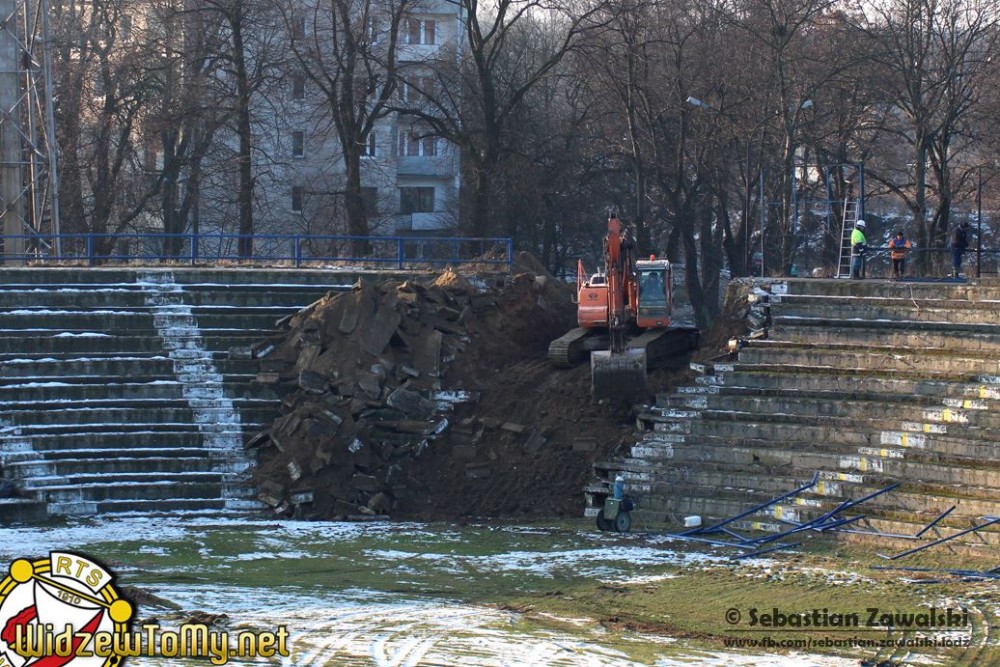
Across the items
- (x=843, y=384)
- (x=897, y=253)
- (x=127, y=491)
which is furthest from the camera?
(x=897, y=253)

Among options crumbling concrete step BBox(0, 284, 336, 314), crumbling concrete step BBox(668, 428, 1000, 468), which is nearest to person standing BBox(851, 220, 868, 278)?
crumbling concrete step BBox(668, 428, 1000, 468)

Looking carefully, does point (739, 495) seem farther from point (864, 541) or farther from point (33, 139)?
point (33, 139)

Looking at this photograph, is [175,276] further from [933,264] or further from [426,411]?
[933,264]

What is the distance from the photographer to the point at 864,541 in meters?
18.8

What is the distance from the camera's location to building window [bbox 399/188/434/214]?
2239 inches

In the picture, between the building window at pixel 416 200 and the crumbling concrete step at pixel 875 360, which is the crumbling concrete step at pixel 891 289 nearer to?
the crumbling concrete step at pixel 875 360

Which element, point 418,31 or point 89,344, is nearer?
point 89,344

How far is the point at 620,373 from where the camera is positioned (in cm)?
2339

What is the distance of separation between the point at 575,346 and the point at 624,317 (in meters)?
1.75

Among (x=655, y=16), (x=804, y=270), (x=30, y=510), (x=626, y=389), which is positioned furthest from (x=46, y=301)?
(x=804, y=270)

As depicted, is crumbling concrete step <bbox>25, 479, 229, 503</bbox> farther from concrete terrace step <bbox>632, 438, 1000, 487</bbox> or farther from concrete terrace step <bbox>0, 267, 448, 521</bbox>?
concrete terrace step <bbox>632, 438, 1000, 487</bbox>

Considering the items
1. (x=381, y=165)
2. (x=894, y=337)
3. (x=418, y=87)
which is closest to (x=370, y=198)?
(x=381, y=165)

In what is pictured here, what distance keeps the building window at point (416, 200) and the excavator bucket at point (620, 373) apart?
112 feet

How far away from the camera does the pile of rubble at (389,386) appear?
74.0 ft
